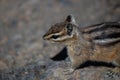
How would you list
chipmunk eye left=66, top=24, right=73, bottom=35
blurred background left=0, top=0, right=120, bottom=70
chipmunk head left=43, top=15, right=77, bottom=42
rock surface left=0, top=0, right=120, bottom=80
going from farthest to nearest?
blurred background left=0, top=0, right=120, bottom=70 < rock surface left=0, top=0, right=120, bottom=80 < chipmunk eye left=66, top=24, right=73, bottom=35 < chipmunk head left=43, top=15, right=77, bottom=42

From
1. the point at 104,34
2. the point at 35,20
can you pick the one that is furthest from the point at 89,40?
the point at 35,20

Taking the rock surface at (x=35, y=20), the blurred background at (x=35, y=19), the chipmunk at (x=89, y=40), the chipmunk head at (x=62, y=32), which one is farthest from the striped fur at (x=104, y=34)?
the blurred background at (x=35, y=19)

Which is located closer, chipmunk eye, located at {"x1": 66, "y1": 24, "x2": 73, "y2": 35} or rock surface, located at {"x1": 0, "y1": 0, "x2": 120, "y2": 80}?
chipmunk eye, located at {"x1": 66, "y1": 24, "x2": 73, "y2": 35}

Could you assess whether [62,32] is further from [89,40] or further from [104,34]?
[104,34]

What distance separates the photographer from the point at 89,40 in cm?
628

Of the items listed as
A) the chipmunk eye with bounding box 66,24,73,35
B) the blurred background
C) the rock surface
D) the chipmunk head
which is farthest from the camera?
the blurred background

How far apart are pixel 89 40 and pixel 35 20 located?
5.26 meters

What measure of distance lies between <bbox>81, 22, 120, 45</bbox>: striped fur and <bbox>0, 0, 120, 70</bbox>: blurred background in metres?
2.78

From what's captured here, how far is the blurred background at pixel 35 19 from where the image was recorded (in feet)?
31.7

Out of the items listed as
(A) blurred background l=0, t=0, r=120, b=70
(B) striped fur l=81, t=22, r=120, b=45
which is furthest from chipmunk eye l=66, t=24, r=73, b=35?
(A) blurred background l=0, t=0, r=120, b=70

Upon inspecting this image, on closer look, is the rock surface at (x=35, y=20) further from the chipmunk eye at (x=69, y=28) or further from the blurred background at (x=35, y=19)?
the chipmunk eye at (x=69, y=28)

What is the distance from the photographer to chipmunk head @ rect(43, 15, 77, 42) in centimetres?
597

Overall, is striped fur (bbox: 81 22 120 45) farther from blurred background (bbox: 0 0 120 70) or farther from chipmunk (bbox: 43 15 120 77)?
blurred background (bbox: 0 0 120 70)

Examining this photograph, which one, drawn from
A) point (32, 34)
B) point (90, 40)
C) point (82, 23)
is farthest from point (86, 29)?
point (32, 34)
